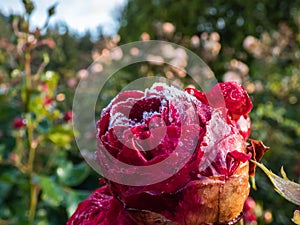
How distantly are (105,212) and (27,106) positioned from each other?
1.02 meters

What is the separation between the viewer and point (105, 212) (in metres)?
0.34

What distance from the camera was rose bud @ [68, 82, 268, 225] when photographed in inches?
12.0

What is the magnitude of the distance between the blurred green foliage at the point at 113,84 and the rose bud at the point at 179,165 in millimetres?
624

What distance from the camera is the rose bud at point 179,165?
31cm

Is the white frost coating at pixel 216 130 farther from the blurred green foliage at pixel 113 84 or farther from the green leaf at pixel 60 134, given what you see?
the green leaf at pixel 60 134

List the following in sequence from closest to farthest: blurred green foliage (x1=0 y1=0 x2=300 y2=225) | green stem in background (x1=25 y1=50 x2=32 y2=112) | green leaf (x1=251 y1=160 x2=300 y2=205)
A: green leaf (x1=251 y1=160 x2=300 y2=205) < green stem in background (x1=25 y1=50 x2=32 y2=112) < blurred green foliage (x1=0 y1=0 x2=300 y2=225)

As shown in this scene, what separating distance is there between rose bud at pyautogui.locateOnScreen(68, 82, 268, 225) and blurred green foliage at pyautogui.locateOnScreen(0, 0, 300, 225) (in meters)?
0.62

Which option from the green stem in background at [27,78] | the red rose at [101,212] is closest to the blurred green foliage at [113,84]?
the green stem in background at [27,78]

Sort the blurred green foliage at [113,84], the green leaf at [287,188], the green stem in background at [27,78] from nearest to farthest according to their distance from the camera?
the green leaf at [287,188]
the green stem in background at [27,78]
the blurred green foliage at [113,84]

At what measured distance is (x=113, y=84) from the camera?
3492 mm

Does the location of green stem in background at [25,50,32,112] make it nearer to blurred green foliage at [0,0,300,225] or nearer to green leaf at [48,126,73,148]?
blurred green foliage at [0,0,300,225]

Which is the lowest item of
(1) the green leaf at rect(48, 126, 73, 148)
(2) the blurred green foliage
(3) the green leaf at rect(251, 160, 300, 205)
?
(2) the blurred green foliage

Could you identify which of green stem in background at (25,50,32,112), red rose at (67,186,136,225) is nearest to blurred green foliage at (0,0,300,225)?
green stem in background at (25,50,32,112)

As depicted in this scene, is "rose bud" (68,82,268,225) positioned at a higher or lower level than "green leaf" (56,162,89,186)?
higher
